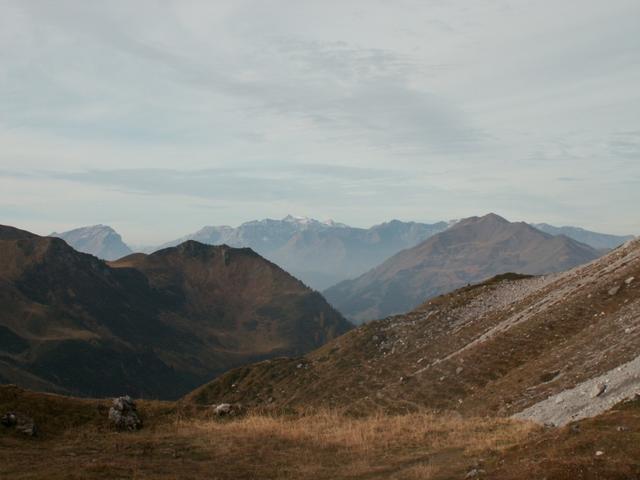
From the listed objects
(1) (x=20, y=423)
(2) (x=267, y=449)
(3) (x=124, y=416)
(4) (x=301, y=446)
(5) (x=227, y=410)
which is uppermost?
(1) (x=20, y=423)

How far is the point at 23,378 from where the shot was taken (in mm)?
169375

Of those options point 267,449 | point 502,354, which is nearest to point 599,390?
point 267,449

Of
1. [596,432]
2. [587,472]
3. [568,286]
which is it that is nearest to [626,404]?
[596,432]

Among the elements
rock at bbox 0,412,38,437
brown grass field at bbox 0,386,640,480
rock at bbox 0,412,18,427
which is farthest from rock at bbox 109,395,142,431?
rock at bbox 0,412,18,427

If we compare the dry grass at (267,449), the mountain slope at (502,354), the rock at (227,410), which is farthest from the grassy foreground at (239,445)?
the mountain slope at (502,354)

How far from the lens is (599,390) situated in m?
24.1

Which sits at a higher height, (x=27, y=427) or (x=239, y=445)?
(x=27, y=427)

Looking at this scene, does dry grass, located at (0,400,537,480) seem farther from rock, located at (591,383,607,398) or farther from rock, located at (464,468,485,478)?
rock, located at (591,383,607,398)

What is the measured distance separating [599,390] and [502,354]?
1725 cm

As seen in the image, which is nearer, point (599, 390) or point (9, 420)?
point (9, 420)

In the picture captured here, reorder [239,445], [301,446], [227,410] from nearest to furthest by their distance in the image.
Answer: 1. [239,445]
2. [301,446]
3. [227,410]

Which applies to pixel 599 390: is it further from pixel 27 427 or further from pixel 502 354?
pixel 27 427

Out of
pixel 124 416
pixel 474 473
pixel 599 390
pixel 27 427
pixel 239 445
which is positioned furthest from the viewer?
pixel 124 416

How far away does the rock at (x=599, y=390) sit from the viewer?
78.8 feet
